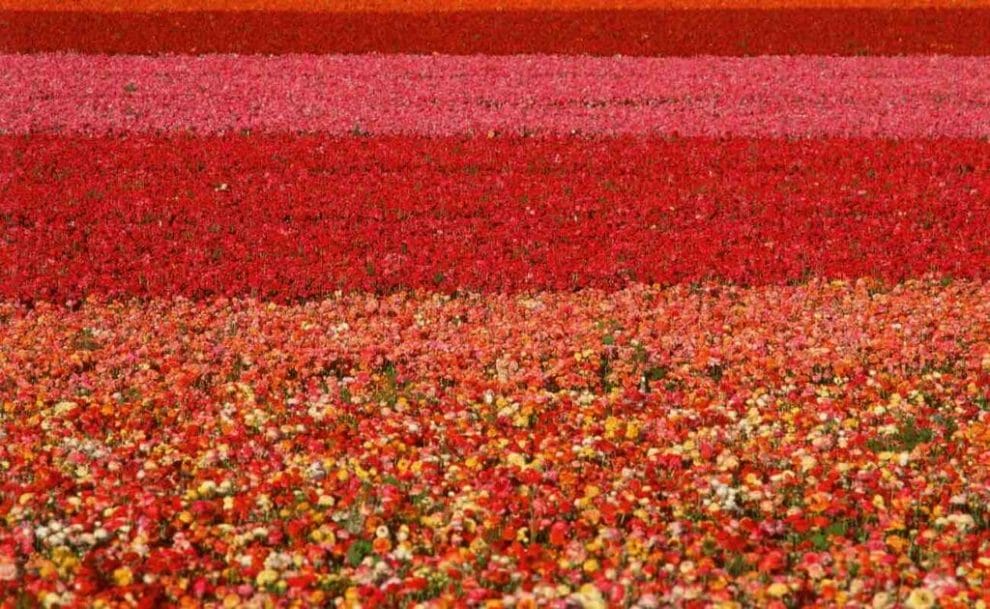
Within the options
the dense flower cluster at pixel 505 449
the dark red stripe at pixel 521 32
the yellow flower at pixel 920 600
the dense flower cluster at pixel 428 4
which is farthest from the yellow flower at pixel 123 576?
the dense flower cluster at pixel 428 4

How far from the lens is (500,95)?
22.2 meters

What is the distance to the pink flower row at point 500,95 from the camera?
19.7 metres

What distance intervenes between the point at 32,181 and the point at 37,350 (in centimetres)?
652

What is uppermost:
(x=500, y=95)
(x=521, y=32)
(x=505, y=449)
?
(x=521, y=32)

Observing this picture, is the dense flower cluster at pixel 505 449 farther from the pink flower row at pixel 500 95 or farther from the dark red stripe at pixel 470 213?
the pink flower row at pixel 500 95

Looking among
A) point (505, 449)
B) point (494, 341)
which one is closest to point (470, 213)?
point (494, 341)

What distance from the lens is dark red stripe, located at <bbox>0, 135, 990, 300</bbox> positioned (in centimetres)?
1282

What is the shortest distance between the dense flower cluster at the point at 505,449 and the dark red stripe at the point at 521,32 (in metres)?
17.0

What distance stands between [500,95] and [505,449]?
14.4m

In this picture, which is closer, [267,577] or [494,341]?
[267,577]

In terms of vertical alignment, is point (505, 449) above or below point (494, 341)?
below

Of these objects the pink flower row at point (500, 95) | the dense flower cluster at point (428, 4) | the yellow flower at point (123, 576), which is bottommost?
the yellow flower at point (123, 576)

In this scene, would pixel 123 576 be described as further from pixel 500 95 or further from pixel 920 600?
pixel 500 95

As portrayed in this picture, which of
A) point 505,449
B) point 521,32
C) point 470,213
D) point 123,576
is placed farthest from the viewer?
point 521,32
